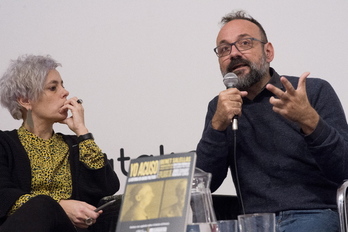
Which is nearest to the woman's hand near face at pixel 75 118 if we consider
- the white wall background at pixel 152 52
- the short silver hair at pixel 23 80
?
the short silver hair at pixel 23 80

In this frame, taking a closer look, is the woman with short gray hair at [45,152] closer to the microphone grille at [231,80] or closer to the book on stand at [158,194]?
the microphone grille at [231,80]

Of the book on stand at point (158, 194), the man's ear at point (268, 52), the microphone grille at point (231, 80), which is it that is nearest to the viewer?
the book on stand at point (158, 194)

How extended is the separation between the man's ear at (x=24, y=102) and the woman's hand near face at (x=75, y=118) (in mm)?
157

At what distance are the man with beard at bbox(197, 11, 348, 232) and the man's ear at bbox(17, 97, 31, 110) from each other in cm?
81

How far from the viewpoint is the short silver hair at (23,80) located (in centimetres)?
266

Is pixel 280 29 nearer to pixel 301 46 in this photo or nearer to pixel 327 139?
pixel 301 46

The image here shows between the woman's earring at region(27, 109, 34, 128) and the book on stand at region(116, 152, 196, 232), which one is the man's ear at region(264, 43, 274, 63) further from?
the book on stand at region(116, 152, 196, 232)

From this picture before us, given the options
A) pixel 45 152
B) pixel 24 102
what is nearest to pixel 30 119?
pixel 24 102

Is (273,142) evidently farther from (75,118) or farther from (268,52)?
(75,118)

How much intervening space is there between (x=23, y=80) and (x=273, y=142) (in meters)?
1.12

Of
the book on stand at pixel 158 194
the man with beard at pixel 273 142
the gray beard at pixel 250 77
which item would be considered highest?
the gray beard at pixel 250 77

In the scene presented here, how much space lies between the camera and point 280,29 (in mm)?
2945

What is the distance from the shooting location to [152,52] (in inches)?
123

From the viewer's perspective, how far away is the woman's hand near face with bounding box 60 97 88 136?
104 inches
